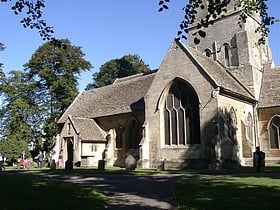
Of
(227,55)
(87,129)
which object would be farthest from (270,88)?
(87,129)

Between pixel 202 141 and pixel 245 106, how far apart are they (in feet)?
24.3

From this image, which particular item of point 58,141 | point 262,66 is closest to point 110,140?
point 58,141

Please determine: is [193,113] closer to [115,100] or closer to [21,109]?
[115,100]

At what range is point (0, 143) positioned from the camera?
149 feet

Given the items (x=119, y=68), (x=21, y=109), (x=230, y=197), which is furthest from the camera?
(x=119, y=68)

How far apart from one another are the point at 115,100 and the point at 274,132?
688 inches

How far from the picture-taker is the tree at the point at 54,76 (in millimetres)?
49000

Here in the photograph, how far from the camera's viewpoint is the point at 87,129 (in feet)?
117

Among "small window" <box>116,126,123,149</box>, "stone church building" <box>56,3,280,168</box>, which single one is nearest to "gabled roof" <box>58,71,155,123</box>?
"stone church building" <box>56,3,280,168</box>

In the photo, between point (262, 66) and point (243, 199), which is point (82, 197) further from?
point (262, 66)

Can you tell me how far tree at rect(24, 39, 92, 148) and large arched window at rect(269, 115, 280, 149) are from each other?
2936cm

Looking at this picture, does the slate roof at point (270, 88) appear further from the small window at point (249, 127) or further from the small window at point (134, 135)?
the small window at point (134, 135)

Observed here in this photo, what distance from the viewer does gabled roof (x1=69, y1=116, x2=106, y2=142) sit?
34.8 meters

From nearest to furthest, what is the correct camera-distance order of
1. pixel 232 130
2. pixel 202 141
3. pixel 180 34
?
pixel 180 34 → pixel 202 141 → pixel 232 130
